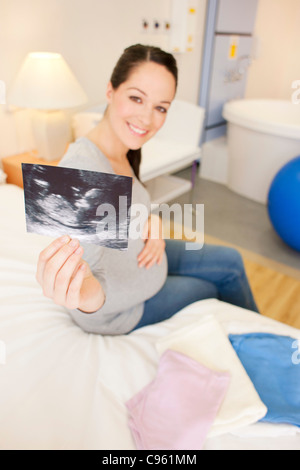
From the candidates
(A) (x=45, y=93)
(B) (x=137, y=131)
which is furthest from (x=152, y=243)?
(A) (x=45, y=93)

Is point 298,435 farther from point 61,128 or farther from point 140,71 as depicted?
point 61,128

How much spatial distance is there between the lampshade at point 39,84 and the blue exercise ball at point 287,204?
1.24 meters

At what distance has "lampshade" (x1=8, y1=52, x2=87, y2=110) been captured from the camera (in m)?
1.48

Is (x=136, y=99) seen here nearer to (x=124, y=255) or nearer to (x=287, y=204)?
Answer: (x=124, y=255)

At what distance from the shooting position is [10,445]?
511mm

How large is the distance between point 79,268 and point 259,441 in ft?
1.28

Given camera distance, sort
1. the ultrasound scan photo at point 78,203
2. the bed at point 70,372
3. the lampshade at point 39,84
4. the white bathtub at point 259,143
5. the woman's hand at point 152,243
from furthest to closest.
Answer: the white bathtub at point 259,143
the lampshade at point 39,84
the woman's hand at point 152,243
the bed at point 70,372
the ultrasound scan photo at point 78,203

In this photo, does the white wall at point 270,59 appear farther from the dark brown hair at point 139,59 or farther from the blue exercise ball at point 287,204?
the dark brown hair at point 139,59

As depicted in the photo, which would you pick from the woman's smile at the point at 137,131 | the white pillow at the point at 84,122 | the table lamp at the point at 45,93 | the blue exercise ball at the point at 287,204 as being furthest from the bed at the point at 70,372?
the blue exercise ball at the point at 287,204

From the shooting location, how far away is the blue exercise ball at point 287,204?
1.90 meters

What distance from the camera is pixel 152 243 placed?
78 centimetres

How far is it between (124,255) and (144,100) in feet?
1.00

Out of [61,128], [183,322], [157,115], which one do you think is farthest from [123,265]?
[61,128]
